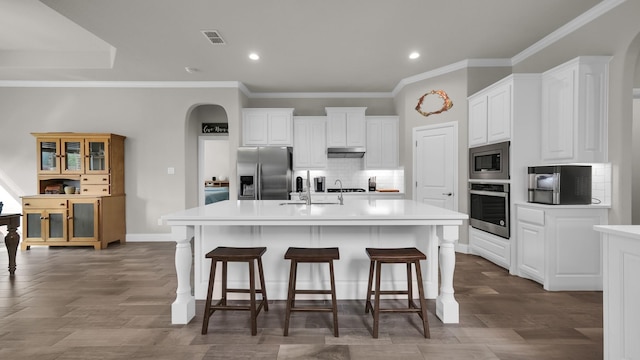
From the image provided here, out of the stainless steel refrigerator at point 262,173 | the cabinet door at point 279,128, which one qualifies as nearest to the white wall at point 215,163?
the cabinet door at point 279,128

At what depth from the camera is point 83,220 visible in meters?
5.04

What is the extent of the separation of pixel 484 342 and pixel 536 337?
418 mm

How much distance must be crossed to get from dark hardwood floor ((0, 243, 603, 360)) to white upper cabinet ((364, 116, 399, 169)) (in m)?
2.94

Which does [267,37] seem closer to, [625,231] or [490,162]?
[490,162]

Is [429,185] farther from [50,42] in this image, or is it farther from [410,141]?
[50,42]

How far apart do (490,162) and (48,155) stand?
6.79m

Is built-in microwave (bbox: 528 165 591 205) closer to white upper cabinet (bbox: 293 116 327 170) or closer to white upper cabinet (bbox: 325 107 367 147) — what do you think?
white upper cabinet (bbox: 325 107 367 147)

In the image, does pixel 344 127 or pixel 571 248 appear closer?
pixel 571 248

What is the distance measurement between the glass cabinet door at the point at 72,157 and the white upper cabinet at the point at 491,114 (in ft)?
20.3

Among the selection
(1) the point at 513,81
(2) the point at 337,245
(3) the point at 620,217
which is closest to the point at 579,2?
(1) the point at 513,81

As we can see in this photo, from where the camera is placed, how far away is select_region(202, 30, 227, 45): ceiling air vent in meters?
3.72

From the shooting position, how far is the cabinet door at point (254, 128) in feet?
19.2

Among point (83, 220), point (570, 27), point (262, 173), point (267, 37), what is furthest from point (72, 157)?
point (570, 27)

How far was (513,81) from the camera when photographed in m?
3.60
